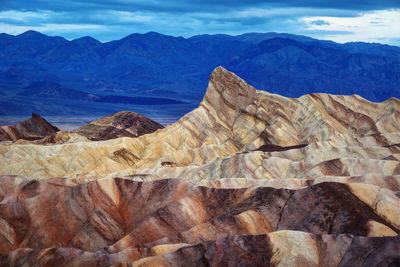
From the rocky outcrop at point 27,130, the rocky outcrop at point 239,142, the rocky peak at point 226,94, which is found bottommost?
the rocky outcrop at point 27,130

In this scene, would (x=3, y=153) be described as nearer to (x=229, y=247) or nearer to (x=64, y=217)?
(x=64, y=217)

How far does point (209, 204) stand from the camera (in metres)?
31.3

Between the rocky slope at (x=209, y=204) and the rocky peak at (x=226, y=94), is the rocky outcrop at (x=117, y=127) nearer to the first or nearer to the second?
the rocky peak at (x=226, y=94)

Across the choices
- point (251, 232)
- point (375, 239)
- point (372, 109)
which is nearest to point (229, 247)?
point (251, 232)

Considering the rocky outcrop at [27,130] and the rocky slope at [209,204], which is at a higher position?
the rocky slope at [209,204]

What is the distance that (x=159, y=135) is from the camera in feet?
214

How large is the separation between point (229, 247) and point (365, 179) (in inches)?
605

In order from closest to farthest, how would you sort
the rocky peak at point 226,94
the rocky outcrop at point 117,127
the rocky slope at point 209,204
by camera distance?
the rocky slope at point 209,204
the rocky peak at point 226,94
the rocky outcrop at point 117,127

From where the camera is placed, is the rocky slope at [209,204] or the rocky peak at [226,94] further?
the rocky peak at [226,94]

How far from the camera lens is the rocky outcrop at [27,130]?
288 ft

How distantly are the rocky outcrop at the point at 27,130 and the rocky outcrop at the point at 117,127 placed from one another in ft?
27.1

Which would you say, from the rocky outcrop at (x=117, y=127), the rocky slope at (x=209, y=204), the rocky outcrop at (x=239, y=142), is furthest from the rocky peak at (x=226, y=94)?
the rocky outcrop at (x=117, y=127)

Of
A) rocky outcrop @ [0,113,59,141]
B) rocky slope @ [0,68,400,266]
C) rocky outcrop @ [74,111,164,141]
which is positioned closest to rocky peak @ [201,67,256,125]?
rocky slope @ [0,68,400,266]

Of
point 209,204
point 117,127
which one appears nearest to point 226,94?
point 117,127
